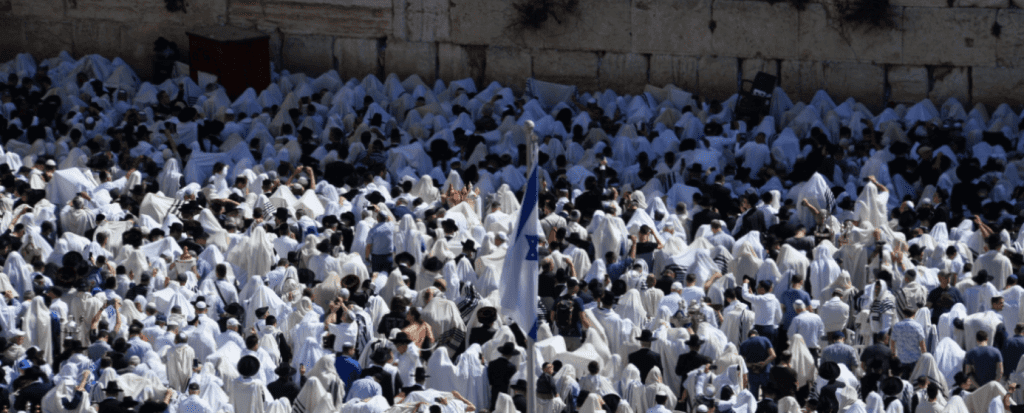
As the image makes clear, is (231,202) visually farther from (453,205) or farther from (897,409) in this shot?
(897,409)

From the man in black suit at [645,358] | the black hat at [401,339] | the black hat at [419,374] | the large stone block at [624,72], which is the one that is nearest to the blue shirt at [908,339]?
the man in black suit at [645,358]

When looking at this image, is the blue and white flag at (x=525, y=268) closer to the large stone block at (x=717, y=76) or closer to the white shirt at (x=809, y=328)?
the white shirt at (x=809, y=328)

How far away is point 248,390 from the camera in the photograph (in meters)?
15.5

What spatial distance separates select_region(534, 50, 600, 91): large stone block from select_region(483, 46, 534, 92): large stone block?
0.71 feet

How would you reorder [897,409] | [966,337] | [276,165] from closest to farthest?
[897,409] < [966,337] < [276,165]

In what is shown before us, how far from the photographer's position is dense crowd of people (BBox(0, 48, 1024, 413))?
15938 mm

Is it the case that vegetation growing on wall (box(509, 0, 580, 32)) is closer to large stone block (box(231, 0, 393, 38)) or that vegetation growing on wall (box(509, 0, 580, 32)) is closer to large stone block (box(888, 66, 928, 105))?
large stone block (box(231, 0, 393, 38))

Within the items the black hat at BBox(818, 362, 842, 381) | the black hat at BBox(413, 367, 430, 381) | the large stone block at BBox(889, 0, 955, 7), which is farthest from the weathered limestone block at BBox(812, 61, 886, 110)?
the black hat at BBox(413, 367, 430, 381)

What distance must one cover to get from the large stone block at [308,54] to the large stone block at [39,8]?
4620mm

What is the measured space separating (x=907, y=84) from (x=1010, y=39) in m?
1.79

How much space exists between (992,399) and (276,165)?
12457 millimetres

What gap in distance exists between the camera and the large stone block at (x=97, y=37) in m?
32.0

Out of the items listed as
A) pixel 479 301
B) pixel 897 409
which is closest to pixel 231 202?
pixel 479 301

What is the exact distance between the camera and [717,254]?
1970 cm
